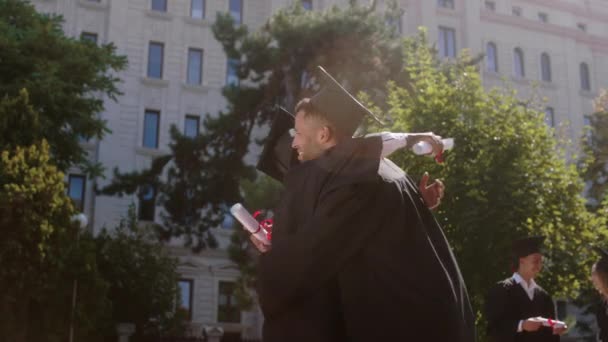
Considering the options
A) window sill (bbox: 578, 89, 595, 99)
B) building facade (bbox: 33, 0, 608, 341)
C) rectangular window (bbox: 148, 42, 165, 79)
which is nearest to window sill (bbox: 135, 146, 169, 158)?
building facade (bbox: 33, 0, 608, 341)

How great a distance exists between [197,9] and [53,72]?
15.8m

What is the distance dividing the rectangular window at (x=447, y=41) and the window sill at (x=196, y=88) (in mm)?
12896

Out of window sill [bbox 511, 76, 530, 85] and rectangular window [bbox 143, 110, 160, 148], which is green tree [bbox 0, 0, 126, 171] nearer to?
rectangular window [bbox 143, 110, 160, 148]

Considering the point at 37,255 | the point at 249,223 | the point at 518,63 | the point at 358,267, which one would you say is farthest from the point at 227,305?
the point at 358,267

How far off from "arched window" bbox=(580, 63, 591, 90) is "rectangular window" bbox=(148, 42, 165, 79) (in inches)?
943

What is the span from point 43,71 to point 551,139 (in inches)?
555

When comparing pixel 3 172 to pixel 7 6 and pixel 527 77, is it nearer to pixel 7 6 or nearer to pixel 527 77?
pixel 7 6

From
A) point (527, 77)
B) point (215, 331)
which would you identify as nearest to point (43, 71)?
point (215, 331)

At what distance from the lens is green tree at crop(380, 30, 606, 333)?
12023 mm

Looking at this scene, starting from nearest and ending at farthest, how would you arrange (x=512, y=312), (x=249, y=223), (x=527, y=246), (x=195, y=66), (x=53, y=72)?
(x=249, y=223) → (x=512, y=312) → (x=527, y=246) → (x=53, y=72) → (x=195, y=66)

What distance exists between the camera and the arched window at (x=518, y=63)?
137ft

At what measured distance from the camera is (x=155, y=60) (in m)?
34.5

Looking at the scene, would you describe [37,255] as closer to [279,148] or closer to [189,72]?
[279,148]

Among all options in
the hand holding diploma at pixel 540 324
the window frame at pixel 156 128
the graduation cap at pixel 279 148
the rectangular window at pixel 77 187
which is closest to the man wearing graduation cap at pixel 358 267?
the graduation cap at pixel 279 148
